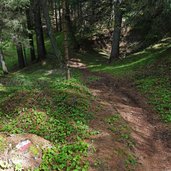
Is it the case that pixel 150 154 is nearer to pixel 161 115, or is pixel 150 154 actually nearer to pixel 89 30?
pixel 161 115

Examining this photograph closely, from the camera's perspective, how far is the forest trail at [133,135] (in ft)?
17.6

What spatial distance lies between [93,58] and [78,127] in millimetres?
15218

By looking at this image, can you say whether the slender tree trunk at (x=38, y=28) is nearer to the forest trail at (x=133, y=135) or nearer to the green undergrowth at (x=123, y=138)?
the forest trail at (x=133, y=135)

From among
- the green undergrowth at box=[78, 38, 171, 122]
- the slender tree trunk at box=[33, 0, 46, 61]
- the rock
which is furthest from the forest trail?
the slender tree trunk at box=[33, 0, 46, 61]

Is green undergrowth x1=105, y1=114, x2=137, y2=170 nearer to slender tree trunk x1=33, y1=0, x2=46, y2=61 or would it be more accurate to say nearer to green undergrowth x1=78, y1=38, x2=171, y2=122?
green undergrowth x1=78, y1=38, x2=171, y2=122

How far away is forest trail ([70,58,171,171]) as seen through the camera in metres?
5.37

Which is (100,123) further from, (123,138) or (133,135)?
(133,135)

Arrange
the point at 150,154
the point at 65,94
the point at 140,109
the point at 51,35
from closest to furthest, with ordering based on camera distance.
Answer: the point at 150,154, the point at 65,94, the point at 140,109, the point at 51,35

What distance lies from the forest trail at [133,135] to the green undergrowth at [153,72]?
0.49m

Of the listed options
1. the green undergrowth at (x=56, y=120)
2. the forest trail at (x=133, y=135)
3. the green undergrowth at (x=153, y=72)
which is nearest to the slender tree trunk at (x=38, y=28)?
the green undergrowth at (x=153, y=72)

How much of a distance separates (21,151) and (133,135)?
327 centimetres

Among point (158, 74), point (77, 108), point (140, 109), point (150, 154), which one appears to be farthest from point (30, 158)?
point (158, 74)

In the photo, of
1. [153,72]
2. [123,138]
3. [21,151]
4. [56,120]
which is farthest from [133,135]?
[153,72]

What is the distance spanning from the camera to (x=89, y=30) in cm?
2017
